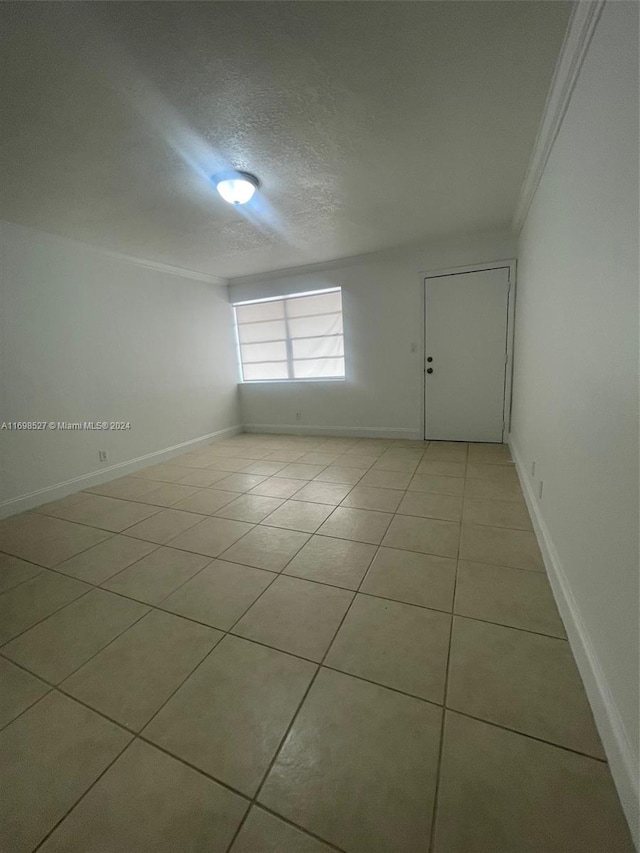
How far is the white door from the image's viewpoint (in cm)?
394

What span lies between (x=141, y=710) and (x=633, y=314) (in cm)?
206

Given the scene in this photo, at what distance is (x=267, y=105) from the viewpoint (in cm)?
166

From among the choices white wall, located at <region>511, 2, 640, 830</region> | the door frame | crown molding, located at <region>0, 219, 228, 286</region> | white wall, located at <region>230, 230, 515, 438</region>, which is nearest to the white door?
the door frame

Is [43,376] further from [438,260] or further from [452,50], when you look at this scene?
[438,260]

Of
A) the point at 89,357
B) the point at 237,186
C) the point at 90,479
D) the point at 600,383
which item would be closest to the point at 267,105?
the point at 237,186

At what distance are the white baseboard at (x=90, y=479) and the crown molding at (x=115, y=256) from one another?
2.22m

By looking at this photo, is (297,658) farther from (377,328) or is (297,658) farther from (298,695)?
(377,328)

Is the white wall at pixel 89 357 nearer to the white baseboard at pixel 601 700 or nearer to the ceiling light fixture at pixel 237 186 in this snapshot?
the ceiling light fixture at pixel 237 186

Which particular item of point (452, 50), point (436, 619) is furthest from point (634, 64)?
point (436, 619)

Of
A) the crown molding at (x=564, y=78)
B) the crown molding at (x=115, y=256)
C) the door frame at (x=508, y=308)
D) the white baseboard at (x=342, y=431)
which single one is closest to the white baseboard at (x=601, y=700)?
the crown molding at (x=564, y=78)

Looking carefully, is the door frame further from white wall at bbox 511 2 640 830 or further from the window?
white wall at bbox 511 2 640 830

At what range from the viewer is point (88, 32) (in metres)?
1.27

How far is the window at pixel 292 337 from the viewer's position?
193 inches

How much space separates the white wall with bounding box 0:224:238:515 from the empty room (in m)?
0.03
